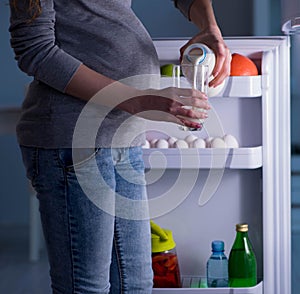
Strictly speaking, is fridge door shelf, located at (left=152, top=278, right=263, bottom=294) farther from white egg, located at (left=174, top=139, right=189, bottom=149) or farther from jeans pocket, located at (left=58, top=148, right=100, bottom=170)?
jeans pocket, located at (left=58, top=148, right=100, bottom=170)

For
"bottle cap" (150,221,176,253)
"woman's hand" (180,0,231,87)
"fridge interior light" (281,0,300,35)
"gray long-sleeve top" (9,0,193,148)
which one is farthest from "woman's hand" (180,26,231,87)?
"bottle cap" (150,221,176,253)

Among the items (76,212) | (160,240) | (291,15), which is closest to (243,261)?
(160,240)

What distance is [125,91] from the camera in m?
0.95

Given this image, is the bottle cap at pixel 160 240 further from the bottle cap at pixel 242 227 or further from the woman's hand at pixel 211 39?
the woman's hand at pixel 211 39

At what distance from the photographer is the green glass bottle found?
1652 millimetres

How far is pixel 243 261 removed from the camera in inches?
65.1

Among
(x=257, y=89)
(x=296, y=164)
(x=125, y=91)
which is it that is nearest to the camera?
(x=125, y=91)

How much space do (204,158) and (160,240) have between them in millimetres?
256

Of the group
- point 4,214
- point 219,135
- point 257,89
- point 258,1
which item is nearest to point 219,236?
point 219,135

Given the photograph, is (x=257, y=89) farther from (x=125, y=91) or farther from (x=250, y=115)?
(x=125, y=91)

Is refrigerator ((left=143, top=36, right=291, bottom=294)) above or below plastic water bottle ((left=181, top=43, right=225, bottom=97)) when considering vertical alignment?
below

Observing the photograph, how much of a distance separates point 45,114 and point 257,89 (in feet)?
2.72

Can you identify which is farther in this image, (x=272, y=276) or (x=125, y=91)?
(x=272, y=276)

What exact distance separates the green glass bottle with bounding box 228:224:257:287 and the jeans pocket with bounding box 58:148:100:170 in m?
0.78
